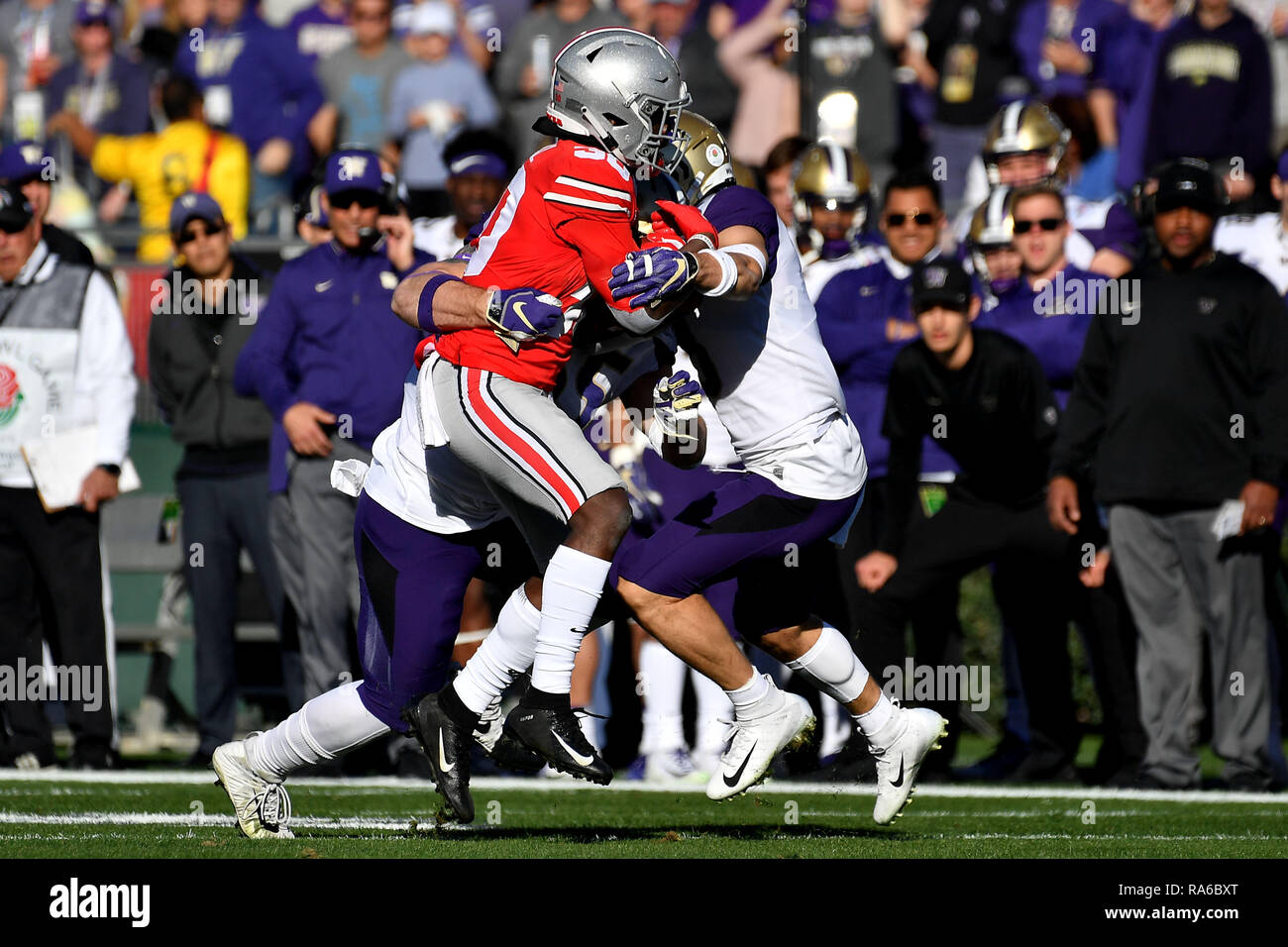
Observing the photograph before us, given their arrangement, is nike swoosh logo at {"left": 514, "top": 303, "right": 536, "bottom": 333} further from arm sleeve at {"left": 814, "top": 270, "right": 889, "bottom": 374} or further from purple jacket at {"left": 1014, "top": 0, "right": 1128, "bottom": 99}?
purple jacket at {"left": 1014, "top": 0, "right": 1128, "bottom": 99}

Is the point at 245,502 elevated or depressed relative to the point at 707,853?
elevated

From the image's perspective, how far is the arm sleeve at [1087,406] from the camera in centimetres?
957

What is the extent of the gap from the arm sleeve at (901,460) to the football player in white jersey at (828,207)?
844 millimetres

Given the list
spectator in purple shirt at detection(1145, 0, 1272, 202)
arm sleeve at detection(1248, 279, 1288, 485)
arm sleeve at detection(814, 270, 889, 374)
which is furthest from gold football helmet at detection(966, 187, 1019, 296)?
spectator in purple shirt at detection(1145, 0, 1272, 202)

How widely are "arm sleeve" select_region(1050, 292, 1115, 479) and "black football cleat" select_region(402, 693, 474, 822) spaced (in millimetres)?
3964

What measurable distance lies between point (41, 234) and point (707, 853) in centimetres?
585

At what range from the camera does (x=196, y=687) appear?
404 inches

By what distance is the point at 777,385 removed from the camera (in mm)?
6859

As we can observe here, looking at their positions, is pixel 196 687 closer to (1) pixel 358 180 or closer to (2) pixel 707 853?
(1) pixel 358 180

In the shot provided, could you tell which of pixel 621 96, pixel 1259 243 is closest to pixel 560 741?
pixel 621 96

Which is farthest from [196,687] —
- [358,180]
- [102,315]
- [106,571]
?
[358,180]

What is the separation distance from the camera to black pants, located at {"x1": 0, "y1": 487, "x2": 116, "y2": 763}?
10188mm

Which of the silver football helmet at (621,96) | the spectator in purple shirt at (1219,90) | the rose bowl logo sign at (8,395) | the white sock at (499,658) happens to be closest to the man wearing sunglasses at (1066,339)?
the spectator in purple shirt at (1219,90)

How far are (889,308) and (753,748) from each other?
392 cm
